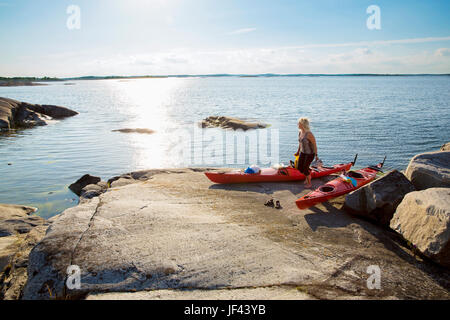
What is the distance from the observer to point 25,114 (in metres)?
28.7

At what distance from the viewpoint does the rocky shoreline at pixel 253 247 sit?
4066mm

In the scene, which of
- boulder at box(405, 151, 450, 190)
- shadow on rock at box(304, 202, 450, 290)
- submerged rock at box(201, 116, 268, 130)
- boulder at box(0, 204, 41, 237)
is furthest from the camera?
submerged rock at box(201, 116, 268, 130)

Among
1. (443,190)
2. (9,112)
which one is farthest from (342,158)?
(9,112)

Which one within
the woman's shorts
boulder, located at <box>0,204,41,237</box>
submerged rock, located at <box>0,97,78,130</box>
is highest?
submerged rock, located at <box>0,97,78,130</box>

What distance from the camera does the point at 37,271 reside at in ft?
14.3

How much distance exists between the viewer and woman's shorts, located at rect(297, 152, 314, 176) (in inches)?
325

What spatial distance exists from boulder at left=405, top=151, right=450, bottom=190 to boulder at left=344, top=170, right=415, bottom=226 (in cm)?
73

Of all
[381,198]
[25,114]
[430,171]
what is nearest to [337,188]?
[381,198]

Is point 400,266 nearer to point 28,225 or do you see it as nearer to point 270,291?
point 270,291

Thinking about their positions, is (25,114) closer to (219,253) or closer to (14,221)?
(14,221)

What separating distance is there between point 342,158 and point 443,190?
33.1 ft

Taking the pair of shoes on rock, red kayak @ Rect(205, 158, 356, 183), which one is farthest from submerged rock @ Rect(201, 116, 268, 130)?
the pair of shoes on rock

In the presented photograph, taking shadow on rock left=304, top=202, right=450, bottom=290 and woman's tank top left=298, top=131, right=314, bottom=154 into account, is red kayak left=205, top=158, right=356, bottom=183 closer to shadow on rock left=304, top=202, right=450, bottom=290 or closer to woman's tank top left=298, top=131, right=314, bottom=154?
woman's tank top left=298, top=131, right=314, bottom=154
